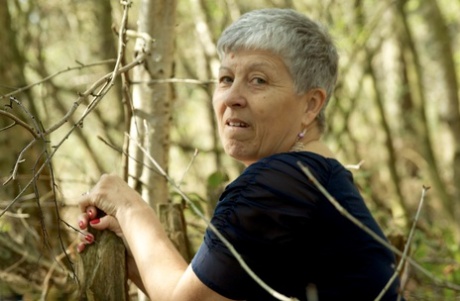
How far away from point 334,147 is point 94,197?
6896 millimetres

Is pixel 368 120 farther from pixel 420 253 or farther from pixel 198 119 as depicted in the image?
pixel 420 253

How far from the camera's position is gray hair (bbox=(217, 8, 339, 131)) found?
2.62m

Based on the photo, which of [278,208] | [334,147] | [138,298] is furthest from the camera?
[334,147]

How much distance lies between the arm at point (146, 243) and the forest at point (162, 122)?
A: 0.16m

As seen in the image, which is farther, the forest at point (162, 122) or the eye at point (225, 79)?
the forest at point (162, 122)

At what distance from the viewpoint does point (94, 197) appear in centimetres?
276

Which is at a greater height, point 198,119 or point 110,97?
point 110,97

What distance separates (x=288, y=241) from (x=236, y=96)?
0.57 metres

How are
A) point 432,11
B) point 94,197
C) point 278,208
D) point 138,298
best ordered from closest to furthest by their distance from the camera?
point 278,208 → point 94,197 → point 138,298 → point 432,11

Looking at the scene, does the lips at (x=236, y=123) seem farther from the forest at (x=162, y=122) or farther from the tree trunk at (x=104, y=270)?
the tree trunk at (x=104, y=270)

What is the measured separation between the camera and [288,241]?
2.36 m

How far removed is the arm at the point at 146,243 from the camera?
241 cm

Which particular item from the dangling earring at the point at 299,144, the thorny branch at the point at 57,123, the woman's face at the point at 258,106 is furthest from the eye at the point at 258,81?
the thorny branch at the point at 57,123

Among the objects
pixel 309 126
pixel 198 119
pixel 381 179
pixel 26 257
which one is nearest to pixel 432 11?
pixel 381 179
